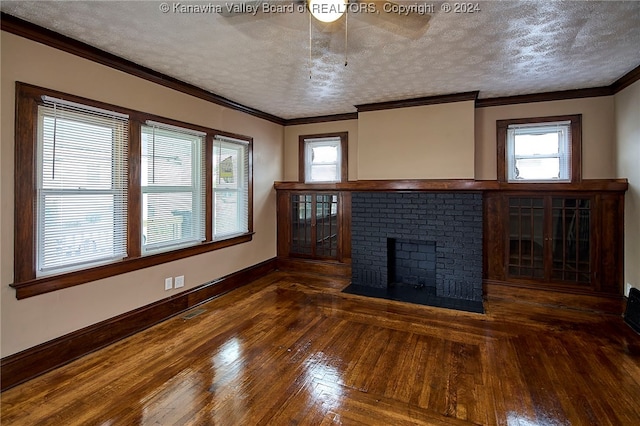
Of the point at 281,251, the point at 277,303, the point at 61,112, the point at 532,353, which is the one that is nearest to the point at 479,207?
the point at 532,353

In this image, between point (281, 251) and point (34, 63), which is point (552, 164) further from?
point (34, 63)

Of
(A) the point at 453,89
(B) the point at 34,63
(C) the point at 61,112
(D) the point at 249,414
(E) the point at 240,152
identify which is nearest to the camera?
(D) the point at 249,414

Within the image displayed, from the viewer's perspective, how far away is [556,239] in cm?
413

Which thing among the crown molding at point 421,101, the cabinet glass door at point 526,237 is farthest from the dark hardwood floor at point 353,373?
the crown molding at point 421,101

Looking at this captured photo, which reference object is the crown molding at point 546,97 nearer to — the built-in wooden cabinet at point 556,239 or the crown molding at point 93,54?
the built-in wooden cabinet at point 556,239

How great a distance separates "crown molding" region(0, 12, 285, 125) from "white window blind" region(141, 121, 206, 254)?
0.47m

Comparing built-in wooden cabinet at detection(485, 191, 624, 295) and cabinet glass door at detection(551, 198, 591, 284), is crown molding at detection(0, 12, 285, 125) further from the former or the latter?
cabinet glass door at detection(551, 198, 591, 284)

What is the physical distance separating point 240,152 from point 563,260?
178 inches

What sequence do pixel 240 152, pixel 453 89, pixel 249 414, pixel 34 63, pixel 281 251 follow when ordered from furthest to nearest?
pixel 281 251 → pixel 240 152 → pixel 453 89 → pixel 34 63 → pixel 249 414

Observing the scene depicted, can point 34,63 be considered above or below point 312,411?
above

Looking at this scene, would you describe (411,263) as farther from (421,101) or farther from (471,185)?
(421,101)

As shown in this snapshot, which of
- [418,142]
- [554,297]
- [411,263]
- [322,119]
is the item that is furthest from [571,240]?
[322,119]

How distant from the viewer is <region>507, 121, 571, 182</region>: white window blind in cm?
415

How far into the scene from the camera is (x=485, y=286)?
14.5 ft
